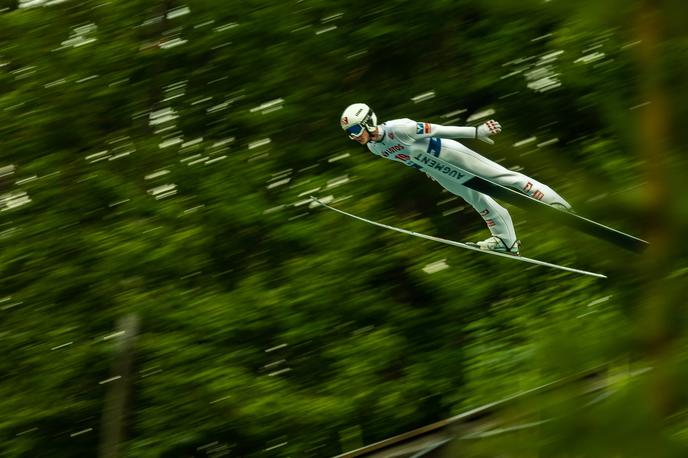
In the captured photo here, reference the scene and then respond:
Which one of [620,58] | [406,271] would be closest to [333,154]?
[406,271]

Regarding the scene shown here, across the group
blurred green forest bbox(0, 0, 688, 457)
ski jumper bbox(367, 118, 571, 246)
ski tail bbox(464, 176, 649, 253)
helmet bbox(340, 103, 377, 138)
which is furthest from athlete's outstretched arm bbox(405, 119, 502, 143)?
blurred green forest bbox(0, 0, 688, 457)

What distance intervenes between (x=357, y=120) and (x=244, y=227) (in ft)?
28.3

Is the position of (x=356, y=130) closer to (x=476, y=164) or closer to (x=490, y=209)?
(x=476, y=164)

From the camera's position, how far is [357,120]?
793cm

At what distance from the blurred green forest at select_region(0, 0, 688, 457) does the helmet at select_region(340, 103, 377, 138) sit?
6.46 m

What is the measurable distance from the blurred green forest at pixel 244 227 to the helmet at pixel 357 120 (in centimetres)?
646

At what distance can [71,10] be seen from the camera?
1673 centimetres

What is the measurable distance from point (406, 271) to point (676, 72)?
1329 centimetres

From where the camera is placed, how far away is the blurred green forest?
1546 centimetres

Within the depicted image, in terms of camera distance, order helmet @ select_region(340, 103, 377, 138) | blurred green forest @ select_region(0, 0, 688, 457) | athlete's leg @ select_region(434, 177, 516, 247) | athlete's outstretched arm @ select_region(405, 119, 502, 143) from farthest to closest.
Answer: blurred green forest @ select_region(0, 0, 688, 457) < athlete's leg @ select_region(434, 177, 516, 247) < helmet @ select_region(340, 103, 377, 138) < athlete's outstretched arm @ select_region(405, 119, 502, 143)

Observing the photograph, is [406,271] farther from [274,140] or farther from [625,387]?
[625,387]

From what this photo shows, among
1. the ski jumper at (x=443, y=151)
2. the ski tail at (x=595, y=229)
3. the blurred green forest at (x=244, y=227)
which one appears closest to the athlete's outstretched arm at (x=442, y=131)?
the ski jumper at (x=443, y=151)

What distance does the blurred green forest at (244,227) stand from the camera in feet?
50.7

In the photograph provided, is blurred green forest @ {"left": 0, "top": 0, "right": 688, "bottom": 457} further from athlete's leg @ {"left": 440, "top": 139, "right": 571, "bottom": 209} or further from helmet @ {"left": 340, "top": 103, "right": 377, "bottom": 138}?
helmet @ {"left": 340, "top": 103, "right": 377, "bottom": 138}
